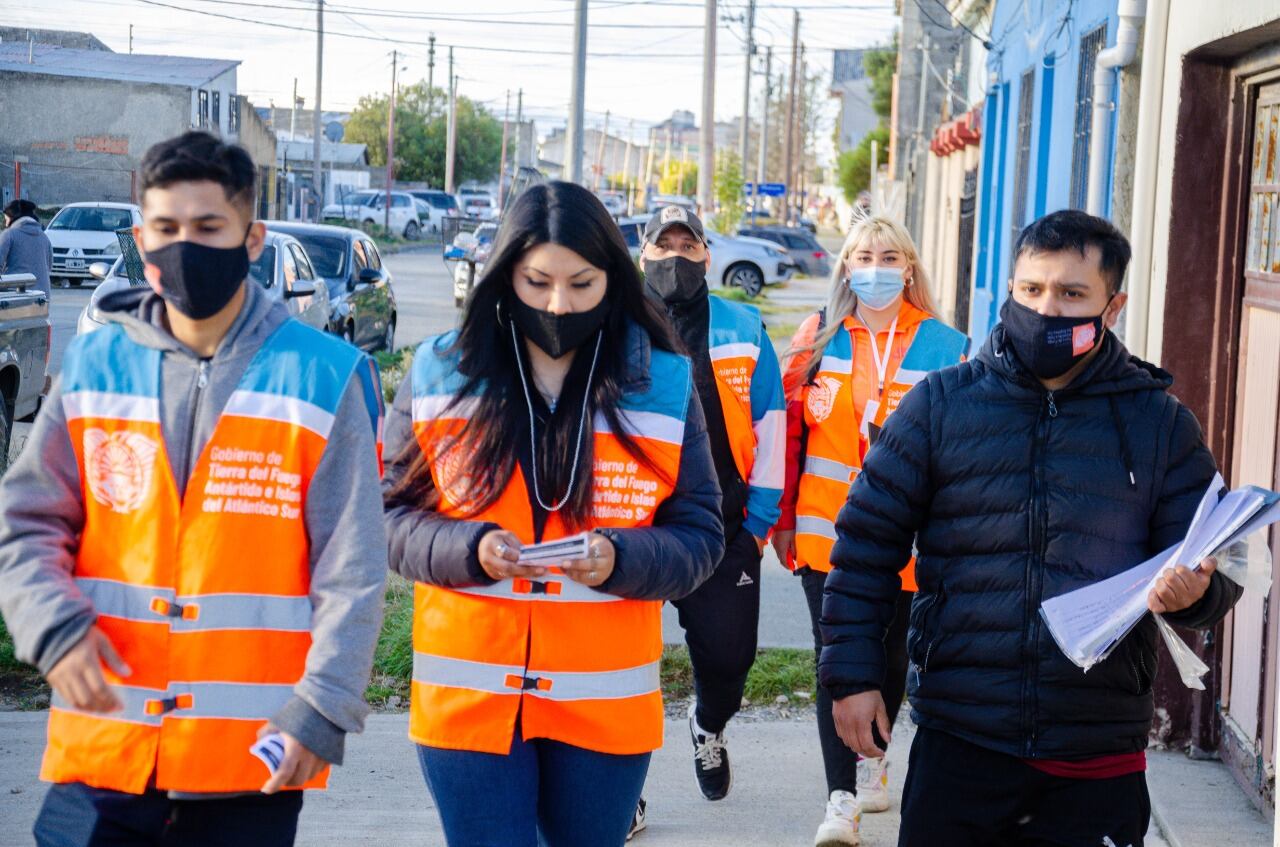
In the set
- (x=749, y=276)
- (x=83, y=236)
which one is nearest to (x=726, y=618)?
(x=83, y=236)

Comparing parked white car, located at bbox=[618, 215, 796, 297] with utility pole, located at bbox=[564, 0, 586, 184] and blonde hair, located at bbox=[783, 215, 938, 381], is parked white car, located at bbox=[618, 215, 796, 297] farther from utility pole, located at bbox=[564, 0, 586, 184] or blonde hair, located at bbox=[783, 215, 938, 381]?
blonde hair, located at bbox=[783, 215, 938, 381]

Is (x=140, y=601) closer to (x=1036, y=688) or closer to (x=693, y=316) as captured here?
(x=1036, y=688)

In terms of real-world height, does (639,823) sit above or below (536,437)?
below

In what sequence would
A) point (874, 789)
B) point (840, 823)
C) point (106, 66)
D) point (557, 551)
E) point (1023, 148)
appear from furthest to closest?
point (106, 66), point (1023, 148), point (874, 789), point (840, 823), point (557, 551)

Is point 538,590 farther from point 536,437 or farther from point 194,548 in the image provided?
point 194,548

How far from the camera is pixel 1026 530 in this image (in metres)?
3.26

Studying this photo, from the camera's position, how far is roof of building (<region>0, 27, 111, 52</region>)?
50141mm

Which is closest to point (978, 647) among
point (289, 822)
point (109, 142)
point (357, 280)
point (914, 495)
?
point (914, 495)

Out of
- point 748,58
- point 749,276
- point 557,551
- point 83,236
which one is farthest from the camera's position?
point 748,58

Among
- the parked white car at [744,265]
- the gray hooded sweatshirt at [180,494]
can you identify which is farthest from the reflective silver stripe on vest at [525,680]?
the parked white car at [744,265]

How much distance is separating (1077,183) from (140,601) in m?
8.39

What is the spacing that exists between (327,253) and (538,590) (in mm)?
15724

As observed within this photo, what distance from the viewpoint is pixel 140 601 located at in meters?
2.76

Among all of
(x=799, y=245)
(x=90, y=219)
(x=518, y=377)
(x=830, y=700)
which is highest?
(x=799, y=245)
